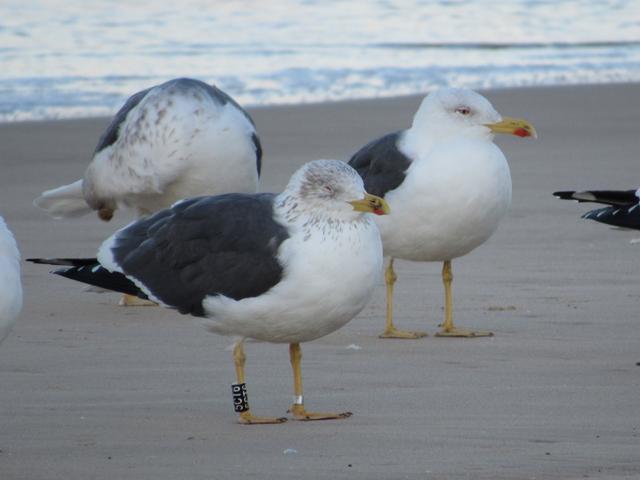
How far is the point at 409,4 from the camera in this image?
91.1 ft

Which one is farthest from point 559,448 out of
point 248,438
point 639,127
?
point 639,127

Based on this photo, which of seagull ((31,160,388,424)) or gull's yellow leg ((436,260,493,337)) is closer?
seagull ((31,160,388,424))

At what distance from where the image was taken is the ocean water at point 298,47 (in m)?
19.4

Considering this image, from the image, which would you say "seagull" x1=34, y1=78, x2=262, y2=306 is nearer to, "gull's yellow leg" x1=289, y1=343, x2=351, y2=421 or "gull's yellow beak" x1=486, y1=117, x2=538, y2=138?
"gull's yellow beak" x1=486, y1=117, x2=538, y2=138

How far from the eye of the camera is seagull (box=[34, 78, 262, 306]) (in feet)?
31.8

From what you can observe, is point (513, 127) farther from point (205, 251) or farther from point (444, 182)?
point (205, 251)

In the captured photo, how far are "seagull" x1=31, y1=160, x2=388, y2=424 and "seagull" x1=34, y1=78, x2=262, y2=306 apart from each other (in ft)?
8.52

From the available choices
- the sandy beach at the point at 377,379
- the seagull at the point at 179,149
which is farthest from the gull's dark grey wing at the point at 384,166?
the seagull at the point at 179,149

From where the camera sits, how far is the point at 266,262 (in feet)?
21.4

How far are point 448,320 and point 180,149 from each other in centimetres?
210

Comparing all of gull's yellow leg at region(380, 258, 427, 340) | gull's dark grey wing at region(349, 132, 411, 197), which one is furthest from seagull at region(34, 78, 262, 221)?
gull's yellow leg at region(380, 258, 427, 340)

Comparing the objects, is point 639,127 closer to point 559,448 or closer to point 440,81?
point 440,81

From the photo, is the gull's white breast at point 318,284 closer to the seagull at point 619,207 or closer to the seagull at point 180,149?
the seagull at point 619,207

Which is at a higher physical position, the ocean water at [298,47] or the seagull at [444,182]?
the seagull at [444,182]
